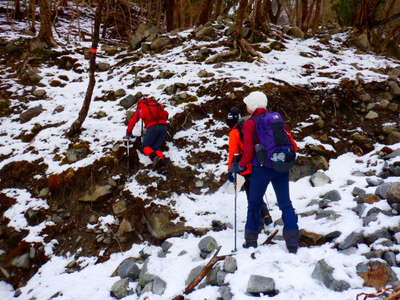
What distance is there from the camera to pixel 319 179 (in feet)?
19.3

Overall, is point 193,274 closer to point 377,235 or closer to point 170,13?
point 377,235

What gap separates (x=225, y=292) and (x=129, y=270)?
159cm

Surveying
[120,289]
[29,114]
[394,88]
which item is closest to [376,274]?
[120,289]

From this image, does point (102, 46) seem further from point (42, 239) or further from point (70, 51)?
point (42, 239)

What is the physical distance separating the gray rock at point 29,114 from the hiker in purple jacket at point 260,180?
6775mm

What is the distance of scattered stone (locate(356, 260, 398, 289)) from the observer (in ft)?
10.7

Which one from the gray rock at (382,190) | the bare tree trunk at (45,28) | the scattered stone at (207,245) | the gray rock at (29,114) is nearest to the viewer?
the scattered stone at (207,245)

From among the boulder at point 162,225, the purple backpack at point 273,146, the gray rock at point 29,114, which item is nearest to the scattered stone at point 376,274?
the purple backpack at point 273,146

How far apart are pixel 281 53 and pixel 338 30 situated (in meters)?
4.99

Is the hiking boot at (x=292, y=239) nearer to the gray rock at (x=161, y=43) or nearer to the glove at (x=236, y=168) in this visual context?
the glove at (x=236, y=168)

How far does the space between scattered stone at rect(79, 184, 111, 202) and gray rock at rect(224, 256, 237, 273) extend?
118 inches

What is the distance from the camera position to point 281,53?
1027cm

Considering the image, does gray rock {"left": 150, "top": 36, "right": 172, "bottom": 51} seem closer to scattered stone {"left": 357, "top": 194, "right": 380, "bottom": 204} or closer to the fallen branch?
scattered stone {"left": 357, "top": 194, "right": 380, "bottom": 204}

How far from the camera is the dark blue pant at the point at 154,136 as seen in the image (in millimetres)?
6242
